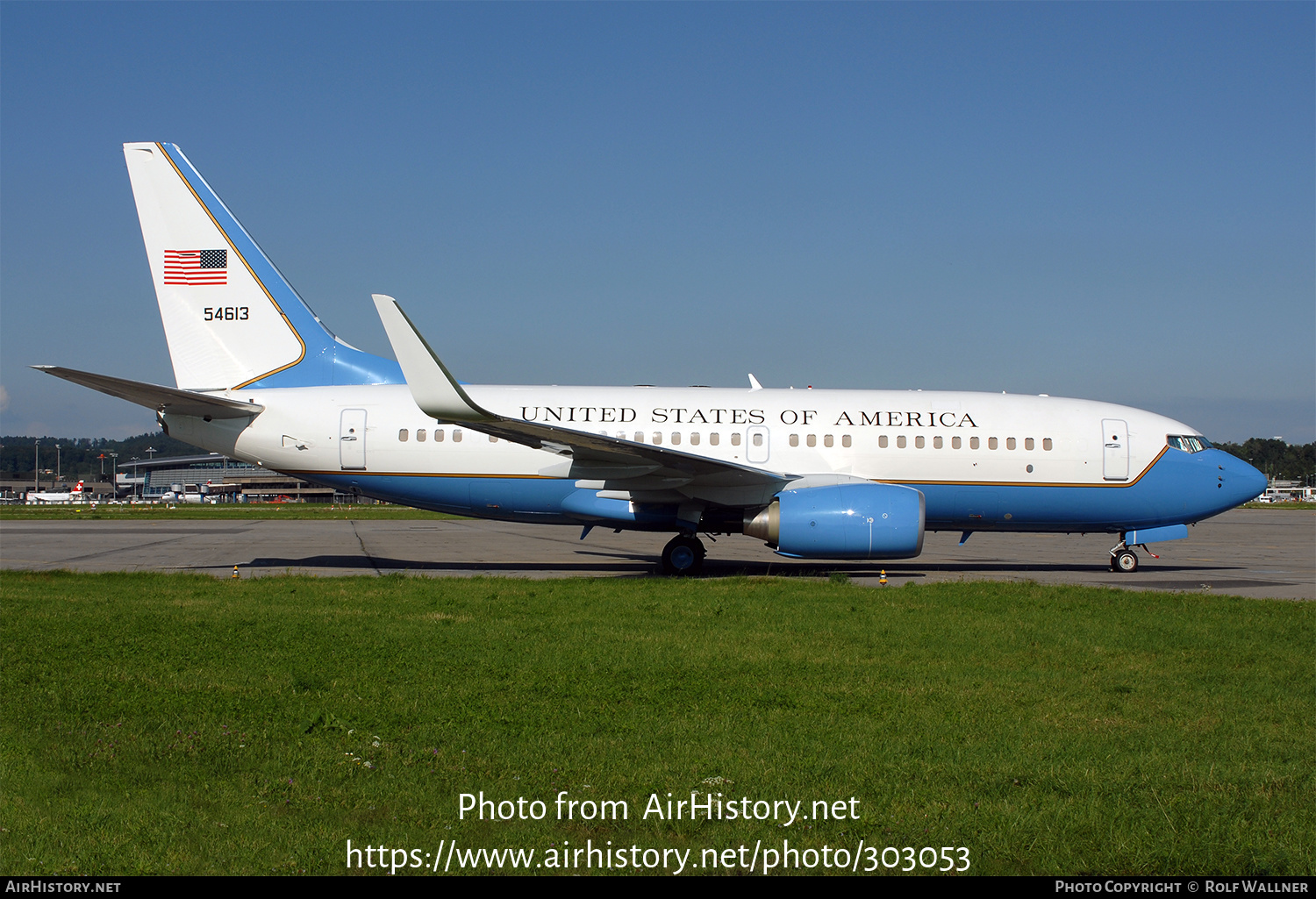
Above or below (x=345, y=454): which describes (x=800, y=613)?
below

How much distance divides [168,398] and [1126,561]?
18022 millimetres

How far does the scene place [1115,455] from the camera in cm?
1791

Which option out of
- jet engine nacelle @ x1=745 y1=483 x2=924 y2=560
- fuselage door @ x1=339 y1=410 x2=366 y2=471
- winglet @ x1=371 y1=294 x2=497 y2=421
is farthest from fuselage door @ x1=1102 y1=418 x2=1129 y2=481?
fuselage door @ x1=339 y1=410 x2=366 y2=471

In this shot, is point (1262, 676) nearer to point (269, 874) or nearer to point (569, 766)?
point (569, 766)

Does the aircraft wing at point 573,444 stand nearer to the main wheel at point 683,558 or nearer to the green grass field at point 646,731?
the main wheel at point 683,558

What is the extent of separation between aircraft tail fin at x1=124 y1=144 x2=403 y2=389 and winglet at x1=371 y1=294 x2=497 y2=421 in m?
6.08

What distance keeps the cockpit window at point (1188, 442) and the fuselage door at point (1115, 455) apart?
1.04 meters

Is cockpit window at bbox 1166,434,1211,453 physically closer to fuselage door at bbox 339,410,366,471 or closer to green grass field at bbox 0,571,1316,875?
green grass field at bbox 0,571,1316,875

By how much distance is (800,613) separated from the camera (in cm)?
1094

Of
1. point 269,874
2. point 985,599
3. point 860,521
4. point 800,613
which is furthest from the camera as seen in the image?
point 860,521

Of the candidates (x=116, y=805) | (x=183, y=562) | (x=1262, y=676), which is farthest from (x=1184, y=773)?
(x=183, y=562)

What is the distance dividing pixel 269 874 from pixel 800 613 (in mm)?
7830

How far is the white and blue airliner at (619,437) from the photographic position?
1697 cm

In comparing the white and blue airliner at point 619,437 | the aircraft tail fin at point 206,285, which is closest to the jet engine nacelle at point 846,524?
the white and blue airliner at point 619,437
